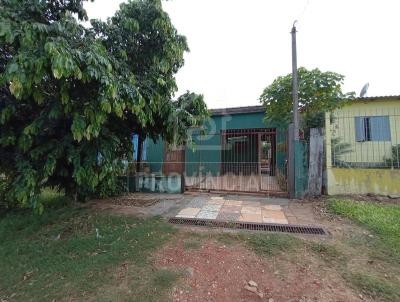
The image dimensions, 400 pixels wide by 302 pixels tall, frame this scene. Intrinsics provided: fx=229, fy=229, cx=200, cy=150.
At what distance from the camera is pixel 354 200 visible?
547 cm

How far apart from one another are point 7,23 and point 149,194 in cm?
549

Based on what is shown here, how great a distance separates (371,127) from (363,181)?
436 cm

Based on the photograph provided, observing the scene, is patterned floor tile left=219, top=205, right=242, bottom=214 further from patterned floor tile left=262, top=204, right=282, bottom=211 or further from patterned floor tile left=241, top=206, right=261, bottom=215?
patterned floor tile left=262, top=204, right=282, bottom=211

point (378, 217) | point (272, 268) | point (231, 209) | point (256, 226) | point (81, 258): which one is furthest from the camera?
point (231, 209)

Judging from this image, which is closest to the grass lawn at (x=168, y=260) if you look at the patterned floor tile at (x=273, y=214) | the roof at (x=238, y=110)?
the patterned floor tile at (x=273, y=214)

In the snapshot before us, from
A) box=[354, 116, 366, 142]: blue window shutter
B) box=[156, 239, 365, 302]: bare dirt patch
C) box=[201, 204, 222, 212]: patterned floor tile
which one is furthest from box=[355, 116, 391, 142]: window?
box=[156, 239, 365, 302]: bare dirt patch

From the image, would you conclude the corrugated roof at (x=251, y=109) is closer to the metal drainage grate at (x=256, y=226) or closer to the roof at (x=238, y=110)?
the roof at (x=238, y=110)

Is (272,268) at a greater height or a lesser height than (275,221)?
lesser

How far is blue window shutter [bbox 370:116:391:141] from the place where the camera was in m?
8.56

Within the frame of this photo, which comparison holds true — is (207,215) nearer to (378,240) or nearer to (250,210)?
(250,210)

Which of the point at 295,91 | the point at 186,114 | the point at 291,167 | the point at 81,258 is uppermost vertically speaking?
the point at 295,91

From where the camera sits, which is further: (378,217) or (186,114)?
(378,217)

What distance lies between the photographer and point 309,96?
298 inches

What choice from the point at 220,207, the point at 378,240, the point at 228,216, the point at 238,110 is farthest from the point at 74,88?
the point at 238,110
